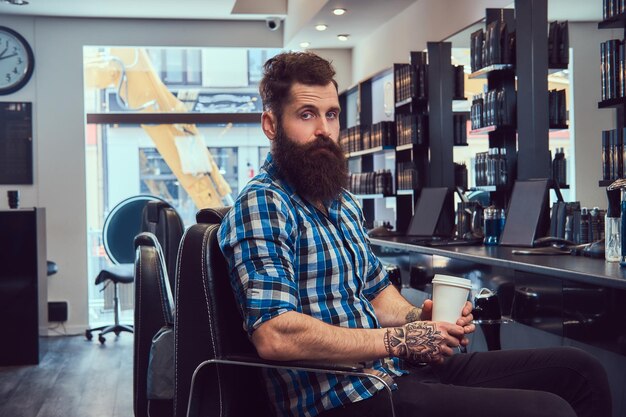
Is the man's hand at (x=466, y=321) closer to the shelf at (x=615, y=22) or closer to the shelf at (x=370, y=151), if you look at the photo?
the shelf at (x=615, y=22)

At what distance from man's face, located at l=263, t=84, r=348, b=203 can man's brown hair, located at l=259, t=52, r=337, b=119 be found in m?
0.01

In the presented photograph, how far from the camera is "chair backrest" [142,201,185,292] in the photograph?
3949mm

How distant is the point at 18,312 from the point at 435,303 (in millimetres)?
4815

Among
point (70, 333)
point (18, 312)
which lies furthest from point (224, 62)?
point (18, 312)

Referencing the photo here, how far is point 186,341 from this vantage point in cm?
192

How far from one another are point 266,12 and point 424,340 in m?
6.29

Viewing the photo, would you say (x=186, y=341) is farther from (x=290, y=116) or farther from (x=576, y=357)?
(x=576, y=357)

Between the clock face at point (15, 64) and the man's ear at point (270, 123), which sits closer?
the man's ear at point (270, 123)

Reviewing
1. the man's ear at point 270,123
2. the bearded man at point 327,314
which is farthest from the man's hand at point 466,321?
the man's ear at point 270,123

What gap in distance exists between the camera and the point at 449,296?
168 centimetres

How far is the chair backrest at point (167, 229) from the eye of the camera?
3.95 m

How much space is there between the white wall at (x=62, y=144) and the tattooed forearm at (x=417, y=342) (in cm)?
651

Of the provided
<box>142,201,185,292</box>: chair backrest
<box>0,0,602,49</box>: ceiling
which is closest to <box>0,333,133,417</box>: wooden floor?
<box>142,201,185,292</box>: chair backrest

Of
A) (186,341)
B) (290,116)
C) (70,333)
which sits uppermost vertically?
(290,116)
